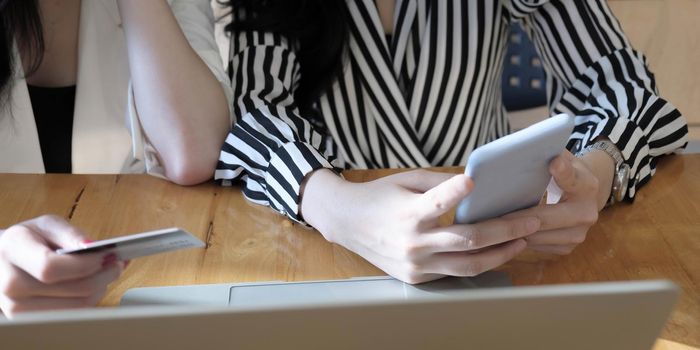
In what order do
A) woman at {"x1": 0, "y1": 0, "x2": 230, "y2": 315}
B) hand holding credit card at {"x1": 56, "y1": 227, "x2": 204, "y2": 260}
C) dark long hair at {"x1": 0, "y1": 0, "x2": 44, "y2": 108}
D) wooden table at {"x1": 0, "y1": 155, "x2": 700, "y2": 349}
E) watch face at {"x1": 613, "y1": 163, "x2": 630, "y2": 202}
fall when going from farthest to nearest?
dark long hair at {"x1": 0, "y1": 0, "x2": 44, "y2": 108}, watch face at {"x1": 613, "y1": 163, "x2": 630, "y2": 202}, wooden table at {"x1": 0, "y1": 155, "x2": 700, "y2": 349}, woman at {"x1": 0, "y1": 0, "x2": 230, "y2": 315}, hand holding credit card at {"x1": 56, "y1": 227, "x2": 204, "y2": 260}

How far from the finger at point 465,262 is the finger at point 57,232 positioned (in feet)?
1.21

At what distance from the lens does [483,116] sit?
135 centimetres

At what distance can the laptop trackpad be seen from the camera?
0.83m

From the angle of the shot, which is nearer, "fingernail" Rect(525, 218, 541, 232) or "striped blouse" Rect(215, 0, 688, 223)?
"fingernail" Rect(525, 218, 541, 232)

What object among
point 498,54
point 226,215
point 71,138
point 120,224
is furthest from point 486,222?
point 71,138

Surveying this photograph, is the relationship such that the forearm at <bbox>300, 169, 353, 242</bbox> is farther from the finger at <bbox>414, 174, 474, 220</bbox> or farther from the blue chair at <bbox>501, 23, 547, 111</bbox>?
the blue chair at <bbox>501, 23, 547, 111</bbox>

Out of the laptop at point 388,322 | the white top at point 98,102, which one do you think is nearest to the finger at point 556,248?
the laptop at point 388,322

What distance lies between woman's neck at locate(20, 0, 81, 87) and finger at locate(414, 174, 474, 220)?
875mm

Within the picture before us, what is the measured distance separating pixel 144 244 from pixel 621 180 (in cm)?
63

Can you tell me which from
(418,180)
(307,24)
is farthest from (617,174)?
(307,24)

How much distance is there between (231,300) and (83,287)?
0.51 ft

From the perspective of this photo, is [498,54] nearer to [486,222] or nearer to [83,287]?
[486,222]

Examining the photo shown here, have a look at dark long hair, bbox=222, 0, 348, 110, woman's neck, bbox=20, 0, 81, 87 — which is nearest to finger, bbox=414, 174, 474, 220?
dark long hair, bbox=222, 0, 348, 110

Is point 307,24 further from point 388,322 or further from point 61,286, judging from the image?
point 388,322
